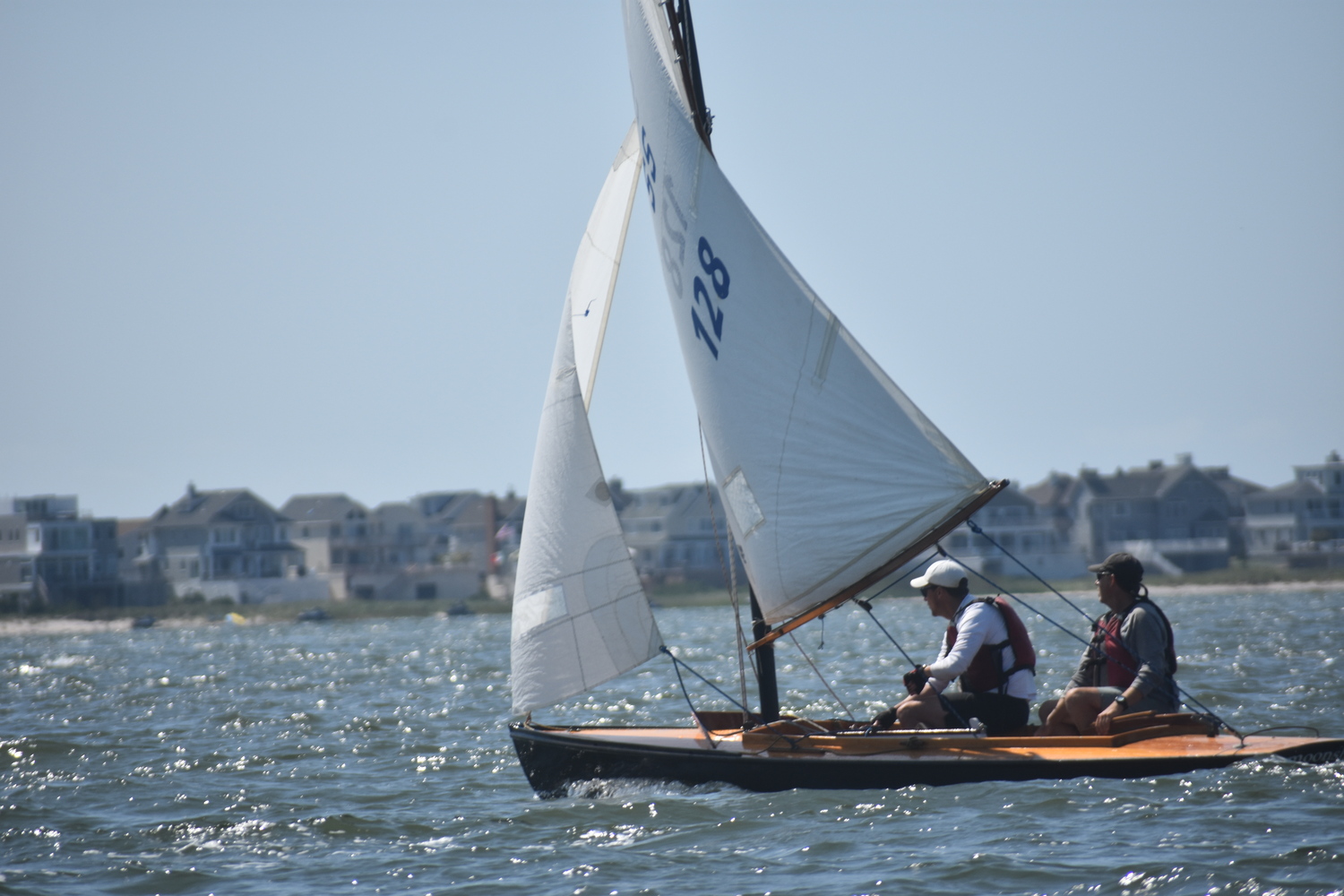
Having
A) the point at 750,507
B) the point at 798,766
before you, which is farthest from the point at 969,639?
the point at 750,507

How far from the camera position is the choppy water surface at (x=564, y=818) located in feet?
24.7

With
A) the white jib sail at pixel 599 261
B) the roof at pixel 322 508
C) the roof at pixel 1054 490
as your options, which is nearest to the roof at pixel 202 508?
the roof at pixel 322 508

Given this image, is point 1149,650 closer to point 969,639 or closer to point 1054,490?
point 969,639

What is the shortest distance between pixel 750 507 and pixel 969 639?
1.85m

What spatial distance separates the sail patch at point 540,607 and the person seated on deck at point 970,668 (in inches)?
98.3

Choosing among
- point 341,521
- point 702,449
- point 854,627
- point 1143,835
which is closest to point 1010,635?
point 1143,835

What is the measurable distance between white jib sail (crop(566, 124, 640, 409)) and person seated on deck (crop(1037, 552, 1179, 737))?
4.09 m

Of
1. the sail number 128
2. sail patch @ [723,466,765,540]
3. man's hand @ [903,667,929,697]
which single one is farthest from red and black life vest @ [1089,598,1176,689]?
the sail number 128

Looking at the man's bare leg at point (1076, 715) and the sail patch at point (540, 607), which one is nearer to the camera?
the man's bare leg at point (1076, 715)

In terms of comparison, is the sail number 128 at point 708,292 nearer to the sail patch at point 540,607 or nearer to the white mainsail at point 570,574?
the white mainsail at point 570,574

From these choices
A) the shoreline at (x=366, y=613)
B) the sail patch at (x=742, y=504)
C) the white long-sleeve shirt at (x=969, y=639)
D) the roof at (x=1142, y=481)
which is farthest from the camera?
the roof at (x=1142, y=481)

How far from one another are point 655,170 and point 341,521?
84050 millimetres

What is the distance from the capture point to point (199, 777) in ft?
41.5

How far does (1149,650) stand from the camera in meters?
9.13
